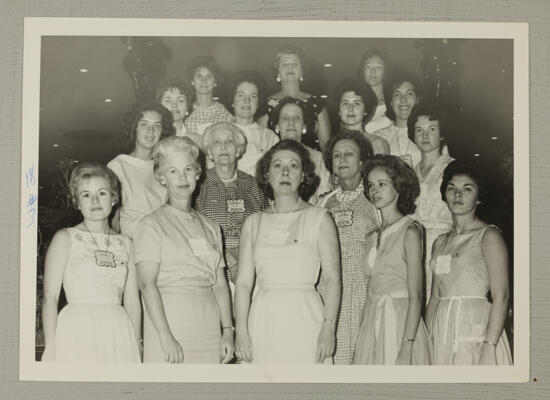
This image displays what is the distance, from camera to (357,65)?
2311 millimetres

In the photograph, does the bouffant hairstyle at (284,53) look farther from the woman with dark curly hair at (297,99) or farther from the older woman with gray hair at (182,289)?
the older woman with gray hair at (182,289)

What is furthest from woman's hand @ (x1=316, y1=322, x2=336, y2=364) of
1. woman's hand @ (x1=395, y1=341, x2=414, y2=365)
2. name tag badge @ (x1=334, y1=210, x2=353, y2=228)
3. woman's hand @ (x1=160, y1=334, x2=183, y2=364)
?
woman's hand @ (x1=160, y1=334, x2=183, y2=364)

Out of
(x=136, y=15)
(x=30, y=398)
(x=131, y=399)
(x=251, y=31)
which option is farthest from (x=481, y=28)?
(x=30, y=398)

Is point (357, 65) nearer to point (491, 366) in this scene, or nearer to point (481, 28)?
point (481, 28)

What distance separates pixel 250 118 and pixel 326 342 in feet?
2.26

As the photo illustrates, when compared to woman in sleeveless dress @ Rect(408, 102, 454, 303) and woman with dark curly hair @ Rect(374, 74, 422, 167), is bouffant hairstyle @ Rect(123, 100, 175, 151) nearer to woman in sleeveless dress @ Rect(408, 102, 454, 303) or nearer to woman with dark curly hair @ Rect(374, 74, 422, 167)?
woman with dark curly hair @ Rect(374, 74, 422, 167)

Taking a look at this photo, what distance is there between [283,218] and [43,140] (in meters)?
0.74

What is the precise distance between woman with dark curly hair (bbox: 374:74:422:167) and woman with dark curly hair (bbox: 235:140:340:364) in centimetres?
29

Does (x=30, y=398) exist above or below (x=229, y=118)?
below

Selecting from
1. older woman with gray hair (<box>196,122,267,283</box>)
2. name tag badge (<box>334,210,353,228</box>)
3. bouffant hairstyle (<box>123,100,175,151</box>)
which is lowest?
name tag badge (<box>334,210,353,228</box>)

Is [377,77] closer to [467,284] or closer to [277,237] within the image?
[277,237]

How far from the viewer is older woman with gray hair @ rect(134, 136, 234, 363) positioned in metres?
Result: 2.22

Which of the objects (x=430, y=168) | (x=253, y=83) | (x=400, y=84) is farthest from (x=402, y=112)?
(x=253, y=83)

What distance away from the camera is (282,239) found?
88.8 inches
